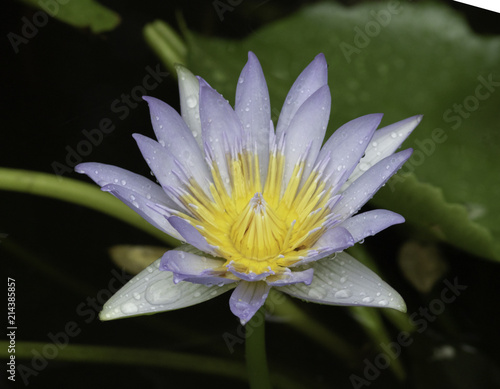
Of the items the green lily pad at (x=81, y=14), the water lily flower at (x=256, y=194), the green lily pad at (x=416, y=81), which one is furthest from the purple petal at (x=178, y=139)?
the green lily pad at (x=81, y=14)

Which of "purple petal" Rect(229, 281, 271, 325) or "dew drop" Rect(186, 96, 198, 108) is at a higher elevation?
"dew drop" Rect(186, 96, 198, 108)

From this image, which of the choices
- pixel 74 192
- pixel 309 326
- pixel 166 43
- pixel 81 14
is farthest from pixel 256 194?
pixel 81 14

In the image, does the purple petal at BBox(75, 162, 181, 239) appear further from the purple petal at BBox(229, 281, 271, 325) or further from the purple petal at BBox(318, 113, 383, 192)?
the purple petal at BBox(318, 113, 383, 192)

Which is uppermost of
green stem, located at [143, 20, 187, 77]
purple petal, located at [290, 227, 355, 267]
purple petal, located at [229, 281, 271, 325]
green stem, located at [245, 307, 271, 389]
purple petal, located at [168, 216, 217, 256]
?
green stem, located at [143, 20, 187, 77]

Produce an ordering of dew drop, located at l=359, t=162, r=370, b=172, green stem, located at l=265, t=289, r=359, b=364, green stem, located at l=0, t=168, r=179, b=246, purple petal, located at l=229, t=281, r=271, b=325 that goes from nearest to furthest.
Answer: purple petal, located at l=229, t=281, r=271, b=325 → dew drop, located at l=359, t=162, r=370, b=172 → green stem, located at l=265, t=289, r=359, b=364 → green stem, located at l=0, t=168, r=179, b=246

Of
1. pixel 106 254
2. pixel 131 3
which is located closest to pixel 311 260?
pixel 106 254

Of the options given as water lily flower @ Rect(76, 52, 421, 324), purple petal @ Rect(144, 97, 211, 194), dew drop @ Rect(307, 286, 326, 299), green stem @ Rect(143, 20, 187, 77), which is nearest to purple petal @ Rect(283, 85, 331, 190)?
water lily flower @ Rect(76, 52, 421, 324)

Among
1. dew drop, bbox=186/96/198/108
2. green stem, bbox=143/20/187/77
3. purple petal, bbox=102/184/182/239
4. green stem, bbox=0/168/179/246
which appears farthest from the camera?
green stem, bbox=143/20/187/77
